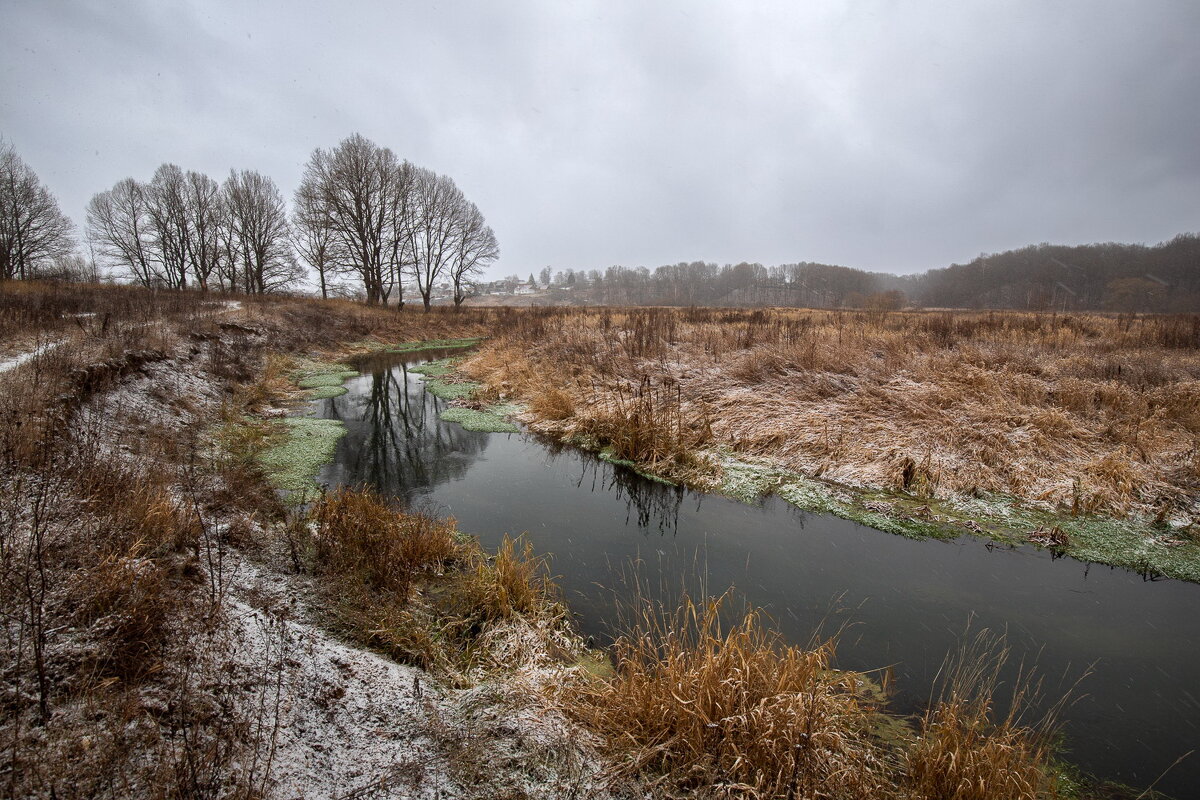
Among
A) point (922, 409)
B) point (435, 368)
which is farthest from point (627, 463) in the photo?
point (435, 368)

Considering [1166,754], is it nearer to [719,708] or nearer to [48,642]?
[719,708]

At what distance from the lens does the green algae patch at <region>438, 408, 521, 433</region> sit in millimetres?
9328

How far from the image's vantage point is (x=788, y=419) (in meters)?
7.80

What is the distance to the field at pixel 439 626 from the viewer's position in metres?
2.10

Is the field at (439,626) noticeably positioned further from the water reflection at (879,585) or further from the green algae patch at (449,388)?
the green algae patch at (449,388)

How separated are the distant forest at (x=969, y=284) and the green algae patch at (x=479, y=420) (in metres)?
20.4

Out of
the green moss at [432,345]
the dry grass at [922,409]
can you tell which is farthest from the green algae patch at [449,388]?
the green moss at [432,345]

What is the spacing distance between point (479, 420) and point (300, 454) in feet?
11.1

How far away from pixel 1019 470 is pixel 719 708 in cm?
594

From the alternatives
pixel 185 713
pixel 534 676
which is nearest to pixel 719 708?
pixel 534 676

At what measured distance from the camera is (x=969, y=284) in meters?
64.9

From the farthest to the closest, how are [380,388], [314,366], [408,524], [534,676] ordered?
[314,366]
[380,388]
[408,524]
[534,676]

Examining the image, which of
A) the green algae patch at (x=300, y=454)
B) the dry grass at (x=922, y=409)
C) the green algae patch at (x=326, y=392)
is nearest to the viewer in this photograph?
the dry grass at (x=922, y=409)

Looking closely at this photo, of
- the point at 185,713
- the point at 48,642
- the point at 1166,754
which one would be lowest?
the point at 1166,754
